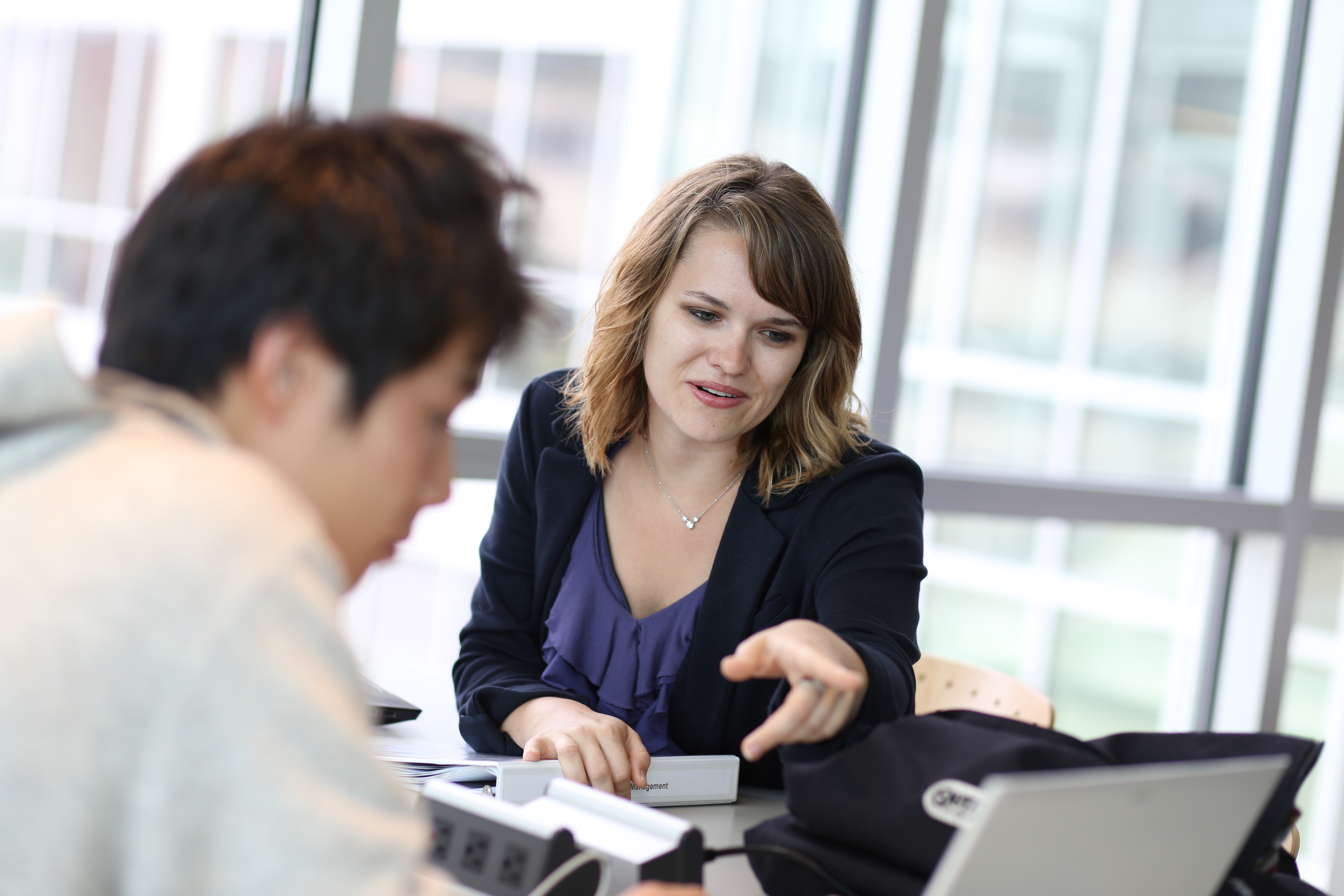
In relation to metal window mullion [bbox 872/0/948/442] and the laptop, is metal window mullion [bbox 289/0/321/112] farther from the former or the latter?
the laptop

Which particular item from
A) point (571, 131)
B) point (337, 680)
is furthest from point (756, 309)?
point (571, 131)

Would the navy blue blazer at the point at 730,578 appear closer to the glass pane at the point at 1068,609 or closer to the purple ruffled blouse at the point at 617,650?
the purple ruffled blouse at the point at 617,650

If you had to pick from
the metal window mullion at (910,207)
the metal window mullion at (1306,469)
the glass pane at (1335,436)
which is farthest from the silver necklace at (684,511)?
the glass pane at (1335,436)

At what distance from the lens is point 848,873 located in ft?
3.17

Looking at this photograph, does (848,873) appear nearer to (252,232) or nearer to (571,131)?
(252,232)

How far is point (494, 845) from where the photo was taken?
3.03ft

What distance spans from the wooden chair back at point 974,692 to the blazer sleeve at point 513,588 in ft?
2.00

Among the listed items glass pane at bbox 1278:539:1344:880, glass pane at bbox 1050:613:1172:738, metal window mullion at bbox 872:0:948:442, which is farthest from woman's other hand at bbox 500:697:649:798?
glass pane at bbox 1050:613:1172:738

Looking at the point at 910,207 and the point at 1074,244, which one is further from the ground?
the point at 1074,244

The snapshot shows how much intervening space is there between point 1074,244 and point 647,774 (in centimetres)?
418

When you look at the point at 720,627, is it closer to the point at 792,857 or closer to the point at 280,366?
the point at 792,857

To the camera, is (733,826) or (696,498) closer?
(733,826)

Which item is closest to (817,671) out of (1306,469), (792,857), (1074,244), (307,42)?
(792,857)

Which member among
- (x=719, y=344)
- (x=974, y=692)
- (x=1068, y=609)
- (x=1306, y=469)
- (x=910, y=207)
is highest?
(x=910, y=207)
